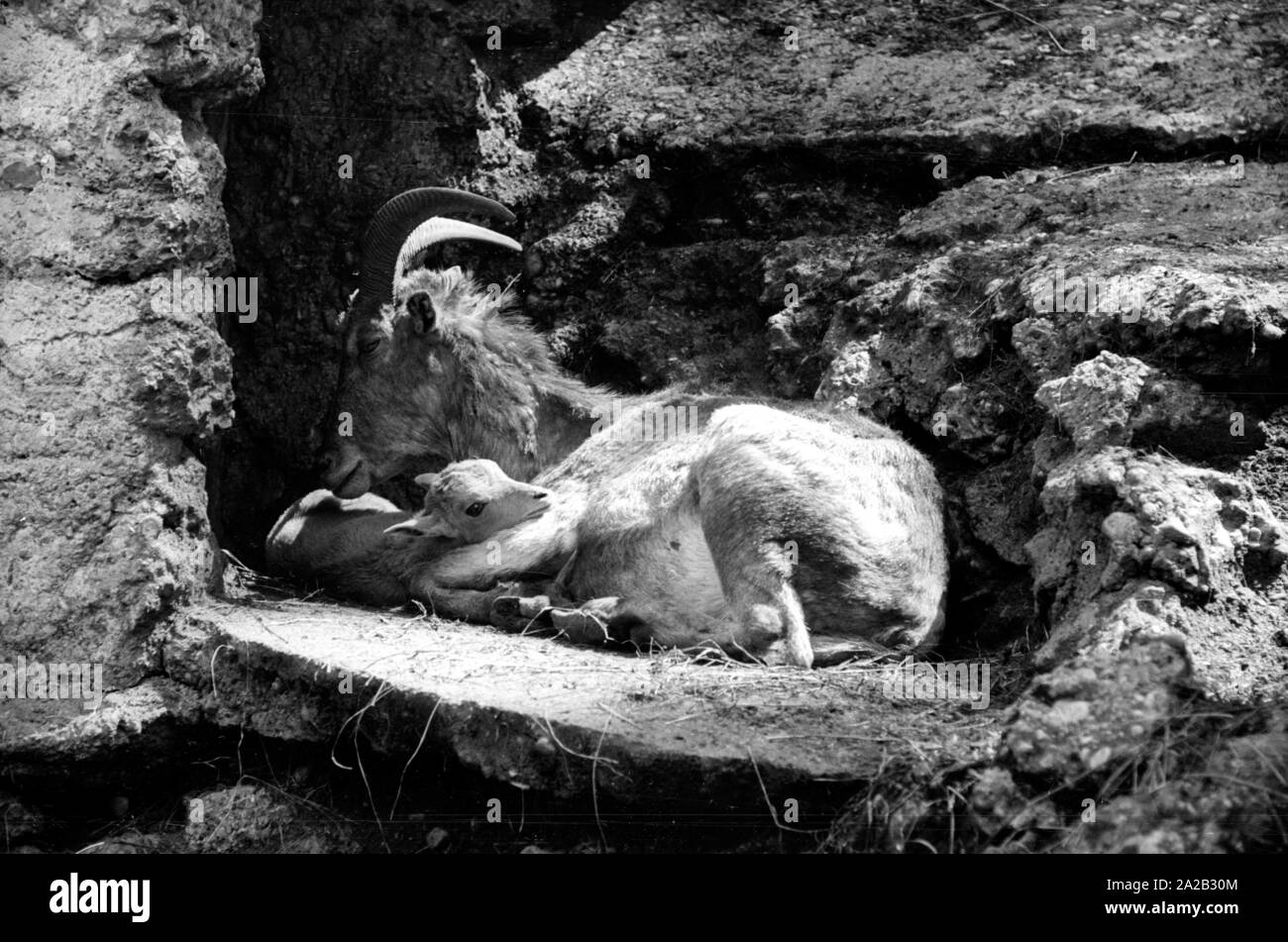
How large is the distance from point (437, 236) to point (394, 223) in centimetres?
41

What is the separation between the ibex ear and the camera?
7.29 m

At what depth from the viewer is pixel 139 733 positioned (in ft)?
17.7

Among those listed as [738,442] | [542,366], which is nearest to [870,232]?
[542,366]

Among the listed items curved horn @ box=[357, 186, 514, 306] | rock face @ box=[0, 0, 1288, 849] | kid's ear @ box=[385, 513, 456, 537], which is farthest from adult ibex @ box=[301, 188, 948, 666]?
rock face @ box=[0, 0, 1288, 849]

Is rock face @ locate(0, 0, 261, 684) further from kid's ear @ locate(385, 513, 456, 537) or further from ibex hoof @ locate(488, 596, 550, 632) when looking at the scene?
ibex hoof @ locate(488, 596, 550, 632)

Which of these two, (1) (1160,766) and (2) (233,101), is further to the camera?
(2) (233,101)

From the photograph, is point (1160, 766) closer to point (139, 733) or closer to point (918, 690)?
point (918, 690)

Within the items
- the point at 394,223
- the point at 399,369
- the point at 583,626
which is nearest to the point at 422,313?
the point at 399,369

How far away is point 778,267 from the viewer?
780 cm

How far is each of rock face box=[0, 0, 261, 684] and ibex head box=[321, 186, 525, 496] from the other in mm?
1132

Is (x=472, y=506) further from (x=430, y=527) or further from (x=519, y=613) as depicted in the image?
(x=519, y=613)

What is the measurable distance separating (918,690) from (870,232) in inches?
135
